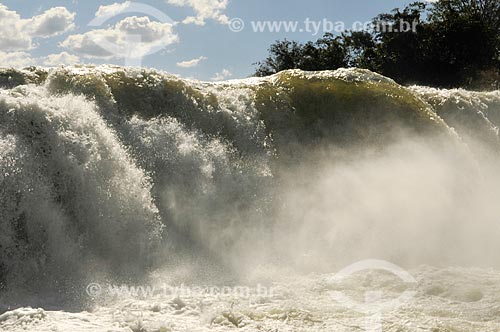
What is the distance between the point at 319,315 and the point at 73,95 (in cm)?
671

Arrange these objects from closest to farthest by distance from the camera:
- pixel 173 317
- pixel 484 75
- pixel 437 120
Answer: pixel 173 317 < pixel 437 120 < pixel 484 75

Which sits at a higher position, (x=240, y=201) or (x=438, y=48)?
(x=438, y=48)

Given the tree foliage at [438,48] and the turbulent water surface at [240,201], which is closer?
the turbulent water surface at [240,201]

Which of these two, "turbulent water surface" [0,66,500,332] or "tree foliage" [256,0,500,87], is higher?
"tree foliage" [256,0,500,87]

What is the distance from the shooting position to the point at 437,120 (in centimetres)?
1409

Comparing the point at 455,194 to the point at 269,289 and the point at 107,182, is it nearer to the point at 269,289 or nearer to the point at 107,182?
the point at 269,289

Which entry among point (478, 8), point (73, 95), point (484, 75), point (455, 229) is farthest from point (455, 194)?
point (478, 8)

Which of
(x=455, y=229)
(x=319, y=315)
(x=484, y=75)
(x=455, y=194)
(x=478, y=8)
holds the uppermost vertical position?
(x=478, y=8)

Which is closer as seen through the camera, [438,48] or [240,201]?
[240,201]

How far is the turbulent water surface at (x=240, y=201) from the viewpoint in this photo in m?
7.99

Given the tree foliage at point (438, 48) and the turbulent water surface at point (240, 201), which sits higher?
the tree foliage at point (438, 48)

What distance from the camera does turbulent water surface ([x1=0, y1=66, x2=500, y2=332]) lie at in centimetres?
799

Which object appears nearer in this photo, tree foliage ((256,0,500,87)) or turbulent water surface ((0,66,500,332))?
turbulent water surface ((0,66,500,332))

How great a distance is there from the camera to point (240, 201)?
1170 centimetres
